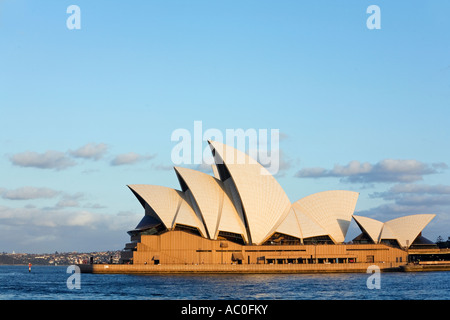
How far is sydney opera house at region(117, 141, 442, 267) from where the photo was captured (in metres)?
83.4

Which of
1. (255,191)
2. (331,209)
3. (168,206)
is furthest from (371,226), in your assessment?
(168,206)

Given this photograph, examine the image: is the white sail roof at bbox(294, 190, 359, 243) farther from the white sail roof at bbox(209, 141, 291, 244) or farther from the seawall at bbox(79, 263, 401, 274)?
the seawall at bbox(79, 263, 401, 274)

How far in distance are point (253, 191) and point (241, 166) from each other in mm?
4144

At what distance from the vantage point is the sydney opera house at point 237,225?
83.4m

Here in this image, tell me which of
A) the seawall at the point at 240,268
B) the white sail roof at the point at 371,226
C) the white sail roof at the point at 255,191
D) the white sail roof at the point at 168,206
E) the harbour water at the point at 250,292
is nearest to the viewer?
the harbour water at the point at 250,292

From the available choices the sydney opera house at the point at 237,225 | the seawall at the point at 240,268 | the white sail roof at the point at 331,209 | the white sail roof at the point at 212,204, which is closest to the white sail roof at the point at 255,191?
the sydney opera house at the point at 237,225

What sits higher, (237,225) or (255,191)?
(255,191)

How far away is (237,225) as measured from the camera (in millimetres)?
84688

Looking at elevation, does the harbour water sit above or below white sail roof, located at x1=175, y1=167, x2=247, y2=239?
below

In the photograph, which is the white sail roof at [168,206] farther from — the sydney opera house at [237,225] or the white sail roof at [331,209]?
the white sail roof at [331,209]

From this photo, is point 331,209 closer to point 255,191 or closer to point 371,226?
point 371,226

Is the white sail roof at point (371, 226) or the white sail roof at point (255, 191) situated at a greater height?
the white sail roof at point (255, 191)

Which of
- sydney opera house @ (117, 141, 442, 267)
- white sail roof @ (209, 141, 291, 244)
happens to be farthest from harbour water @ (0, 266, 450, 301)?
white sail roof @ (209, 141, 291, 244)
